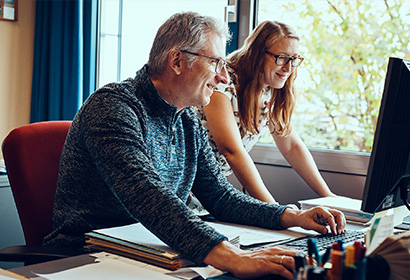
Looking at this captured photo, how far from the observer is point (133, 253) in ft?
3.34

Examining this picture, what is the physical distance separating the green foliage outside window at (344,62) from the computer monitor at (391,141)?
1.28 m

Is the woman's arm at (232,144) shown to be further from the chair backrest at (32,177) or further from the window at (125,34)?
the window at (125,34)

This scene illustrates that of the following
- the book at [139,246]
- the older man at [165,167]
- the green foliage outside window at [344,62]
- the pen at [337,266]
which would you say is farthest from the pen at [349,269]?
the green foliage outside window at [344,62]

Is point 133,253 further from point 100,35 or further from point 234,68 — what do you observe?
point 100,35

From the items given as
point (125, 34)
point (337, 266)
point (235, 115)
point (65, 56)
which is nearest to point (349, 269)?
point (337, 266)

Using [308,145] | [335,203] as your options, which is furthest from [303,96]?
[335,203]

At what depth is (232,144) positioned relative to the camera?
5.87 feet

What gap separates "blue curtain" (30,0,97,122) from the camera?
3162 mm

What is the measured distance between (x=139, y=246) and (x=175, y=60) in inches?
20.8

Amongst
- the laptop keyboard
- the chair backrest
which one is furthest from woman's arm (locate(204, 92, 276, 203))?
the chair backrest

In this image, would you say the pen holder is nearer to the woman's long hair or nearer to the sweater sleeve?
the sweater sleeve

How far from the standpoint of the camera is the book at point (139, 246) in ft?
3.20

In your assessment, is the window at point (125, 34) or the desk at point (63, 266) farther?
the window at point (125, 34)

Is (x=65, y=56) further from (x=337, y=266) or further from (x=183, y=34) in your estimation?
(x=337, y=266)
